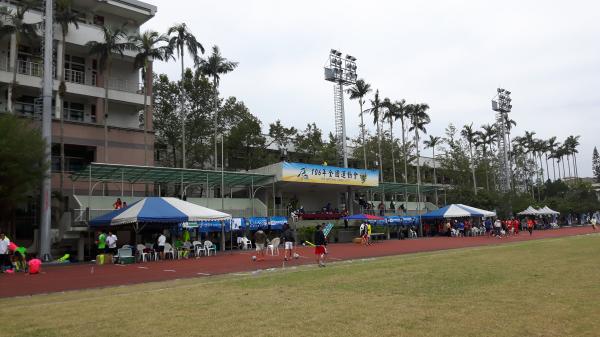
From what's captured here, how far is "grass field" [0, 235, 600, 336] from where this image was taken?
282 inches

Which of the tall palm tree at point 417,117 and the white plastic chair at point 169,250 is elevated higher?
the tall palm tree at point 417,117

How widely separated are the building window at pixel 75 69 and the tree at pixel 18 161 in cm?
1400

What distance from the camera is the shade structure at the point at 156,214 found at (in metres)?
24.6

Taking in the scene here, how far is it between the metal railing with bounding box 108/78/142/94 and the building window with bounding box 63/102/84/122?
9.35 feet

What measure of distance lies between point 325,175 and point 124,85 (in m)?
18.6

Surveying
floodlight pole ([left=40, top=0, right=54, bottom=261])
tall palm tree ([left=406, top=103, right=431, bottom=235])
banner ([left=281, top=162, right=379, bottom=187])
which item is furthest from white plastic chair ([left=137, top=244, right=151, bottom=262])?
tall palm tree ([left=406, top=103, right=431, bottom=235])

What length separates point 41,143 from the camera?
2347cm

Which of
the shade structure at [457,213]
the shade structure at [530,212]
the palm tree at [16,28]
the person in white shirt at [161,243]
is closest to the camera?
the person in white shirt at [161,243]


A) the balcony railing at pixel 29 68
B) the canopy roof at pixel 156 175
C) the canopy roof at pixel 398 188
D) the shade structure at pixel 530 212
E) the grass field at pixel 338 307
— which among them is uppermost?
the balcony railing at pixel 29 68

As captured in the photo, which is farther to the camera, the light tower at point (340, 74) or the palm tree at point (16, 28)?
the light tower at point (340, 74)

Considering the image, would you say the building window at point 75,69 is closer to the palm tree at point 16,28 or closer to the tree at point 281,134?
the palm tree at point 16,28

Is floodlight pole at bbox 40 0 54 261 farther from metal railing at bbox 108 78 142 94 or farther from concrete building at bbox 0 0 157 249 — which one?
metal railing at bbox 108 78 142 94

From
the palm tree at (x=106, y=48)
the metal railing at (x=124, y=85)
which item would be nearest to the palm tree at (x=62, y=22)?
the palm tree at (x=106, y=48)

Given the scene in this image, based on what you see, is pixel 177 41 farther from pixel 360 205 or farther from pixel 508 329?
pixel 508 329
